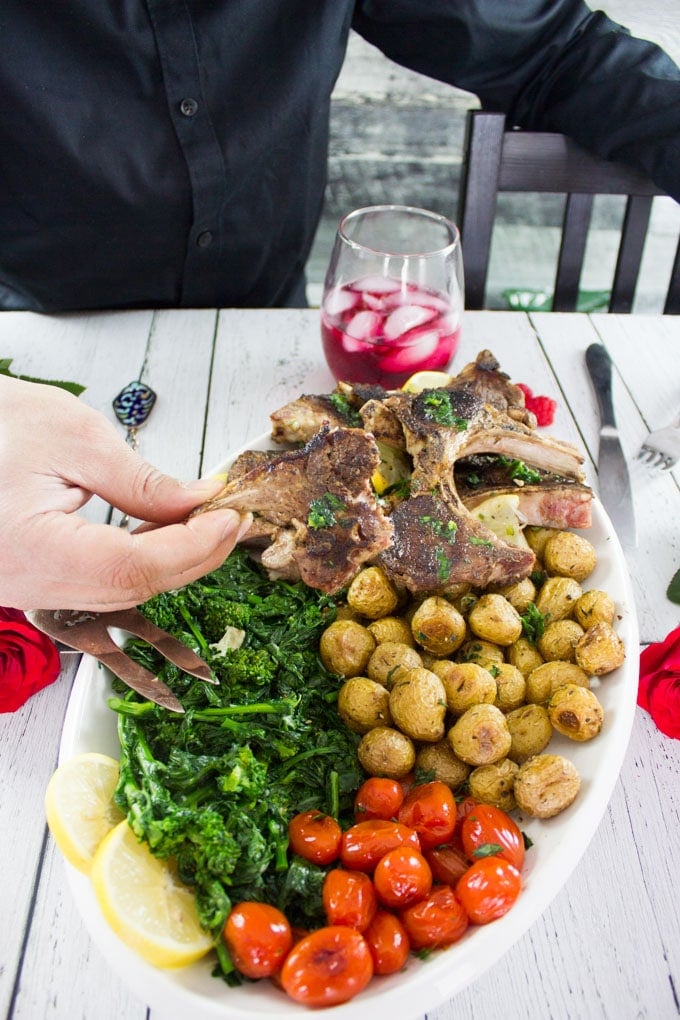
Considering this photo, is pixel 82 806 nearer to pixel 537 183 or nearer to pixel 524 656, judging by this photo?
pixel 524 656

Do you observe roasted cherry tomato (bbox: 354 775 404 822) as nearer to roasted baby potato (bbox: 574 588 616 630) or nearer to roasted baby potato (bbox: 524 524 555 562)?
roasted baby potato (bbox: 574 588 616 630)

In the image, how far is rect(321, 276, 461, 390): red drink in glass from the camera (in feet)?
5.72

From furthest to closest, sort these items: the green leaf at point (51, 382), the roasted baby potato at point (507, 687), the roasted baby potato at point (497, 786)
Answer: the green leaf at point (51, 382) < the roasted baby potato at point (507, 687) < the roasted baby potato at point (497, 786)

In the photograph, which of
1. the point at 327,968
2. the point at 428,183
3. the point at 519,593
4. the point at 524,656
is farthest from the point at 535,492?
the point at 428,183

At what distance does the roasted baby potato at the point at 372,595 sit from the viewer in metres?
1.31

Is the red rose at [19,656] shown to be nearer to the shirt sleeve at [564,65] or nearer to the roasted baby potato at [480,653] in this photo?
the roasted baby potato at [480,653]

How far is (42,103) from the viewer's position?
1.96 metres

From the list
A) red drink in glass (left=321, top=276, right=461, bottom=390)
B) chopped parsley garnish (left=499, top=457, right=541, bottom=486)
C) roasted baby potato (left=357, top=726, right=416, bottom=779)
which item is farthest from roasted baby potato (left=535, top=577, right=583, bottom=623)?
red drink in glass (left=321, top=276, right=461, bottom=390)

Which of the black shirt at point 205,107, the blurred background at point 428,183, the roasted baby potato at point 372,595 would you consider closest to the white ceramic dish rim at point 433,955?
the roasted baby potato at point 372,595

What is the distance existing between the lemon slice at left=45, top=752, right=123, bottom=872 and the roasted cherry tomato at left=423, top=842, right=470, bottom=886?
1.29 feet

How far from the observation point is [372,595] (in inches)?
51.4

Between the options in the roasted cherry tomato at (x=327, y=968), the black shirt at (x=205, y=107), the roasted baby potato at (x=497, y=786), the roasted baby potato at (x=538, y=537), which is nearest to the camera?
the roasted cherry tomato at (x=327, y=968)

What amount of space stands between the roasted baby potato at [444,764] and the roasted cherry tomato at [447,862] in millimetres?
101

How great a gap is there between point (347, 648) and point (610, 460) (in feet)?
2.66
